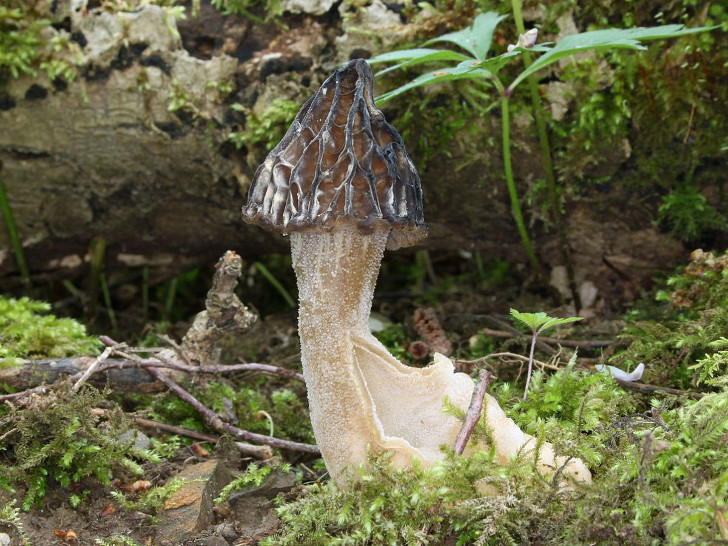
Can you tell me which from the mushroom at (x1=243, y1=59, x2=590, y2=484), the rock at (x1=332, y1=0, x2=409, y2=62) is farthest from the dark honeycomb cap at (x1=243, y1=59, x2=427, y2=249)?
the rock at (x1=332, y1=0, x2=409, y2=62)

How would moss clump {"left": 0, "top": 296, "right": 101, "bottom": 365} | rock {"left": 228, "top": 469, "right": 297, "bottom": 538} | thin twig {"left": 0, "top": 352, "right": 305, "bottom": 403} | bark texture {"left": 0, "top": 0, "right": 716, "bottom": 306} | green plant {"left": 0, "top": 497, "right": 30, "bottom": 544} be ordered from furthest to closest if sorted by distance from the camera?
1. bark texture {"left": 0, "top": 0, "right": 716, "bottom": 306}
2. moss clump {"left": 0, "top": 296, "right": 101, "bottom": 365}
3. thin twig {"left": 0, "top": 352, "right": 305, "bottom": 403}
4. rock {"left": 228, "top": 469, "right": 297, "bottom": 538}
5. green plant {"left": 0, "top": 497, "right": 30, "bottom": 544}

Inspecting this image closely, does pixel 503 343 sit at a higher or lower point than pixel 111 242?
lower

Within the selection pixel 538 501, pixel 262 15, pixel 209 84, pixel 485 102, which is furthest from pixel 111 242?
pixel 538 501

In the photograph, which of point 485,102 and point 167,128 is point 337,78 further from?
point 167,128

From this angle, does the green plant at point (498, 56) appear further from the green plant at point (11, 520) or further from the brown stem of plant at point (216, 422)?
the green plant at point (11, 520)

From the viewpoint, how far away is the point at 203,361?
2.66 meters

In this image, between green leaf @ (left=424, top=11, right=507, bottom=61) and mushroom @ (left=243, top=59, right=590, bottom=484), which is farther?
green leaf @ (left=424, top=11, right=507, bottom=61)

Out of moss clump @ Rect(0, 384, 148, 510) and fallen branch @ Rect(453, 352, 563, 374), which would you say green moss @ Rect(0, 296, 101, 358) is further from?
fallen branch @ Rect(453, 352, 563, 374)

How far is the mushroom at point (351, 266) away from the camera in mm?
1908

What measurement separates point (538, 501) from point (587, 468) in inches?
9.3

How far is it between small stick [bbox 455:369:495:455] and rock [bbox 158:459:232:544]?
2.63 feet

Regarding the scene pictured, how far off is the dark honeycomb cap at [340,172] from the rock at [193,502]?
0.84 meters

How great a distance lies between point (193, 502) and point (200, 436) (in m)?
0.42

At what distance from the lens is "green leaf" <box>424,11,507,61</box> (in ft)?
7.75
